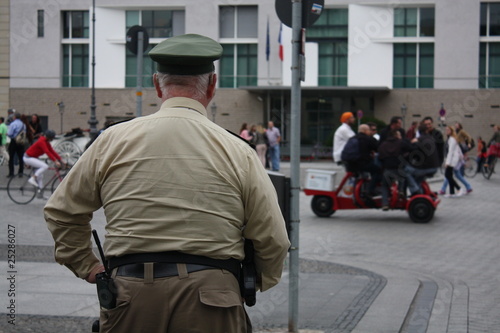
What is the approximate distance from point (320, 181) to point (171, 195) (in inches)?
465

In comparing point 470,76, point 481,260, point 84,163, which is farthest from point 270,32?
point 84,163

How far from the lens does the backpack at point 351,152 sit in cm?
1389

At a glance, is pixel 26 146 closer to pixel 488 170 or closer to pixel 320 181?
pixel 320 181

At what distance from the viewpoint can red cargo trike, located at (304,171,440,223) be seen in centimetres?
1390

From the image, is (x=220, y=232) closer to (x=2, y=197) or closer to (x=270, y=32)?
(x=2, y=197)

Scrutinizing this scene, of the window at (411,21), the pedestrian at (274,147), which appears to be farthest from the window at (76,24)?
the pedestrian at (274,147)

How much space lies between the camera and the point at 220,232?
2.85 meters

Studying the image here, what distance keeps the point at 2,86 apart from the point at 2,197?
3545cm

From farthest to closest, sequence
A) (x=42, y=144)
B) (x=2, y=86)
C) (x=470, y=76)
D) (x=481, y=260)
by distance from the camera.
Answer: (x=2, y=86), (x=470, y=76), (x=42, y=144), (x=481, y=260)

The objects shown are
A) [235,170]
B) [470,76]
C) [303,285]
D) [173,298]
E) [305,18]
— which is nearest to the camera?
[173,298]

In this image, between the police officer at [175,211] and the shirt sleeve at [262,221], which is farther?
the shirt sleeve at [262,221]

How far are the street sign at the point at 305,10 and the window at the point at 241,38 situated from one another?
42.2m

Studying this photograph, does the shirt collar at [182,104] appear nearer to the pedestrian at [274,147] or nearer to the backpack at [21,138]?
the backpack at [21,138]

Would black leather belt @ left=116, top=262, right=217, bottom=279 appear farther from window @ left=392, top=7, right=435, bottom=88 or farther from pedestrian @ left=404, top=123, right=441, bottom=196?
window @ left=392, top=7, right=435, bottom=88
